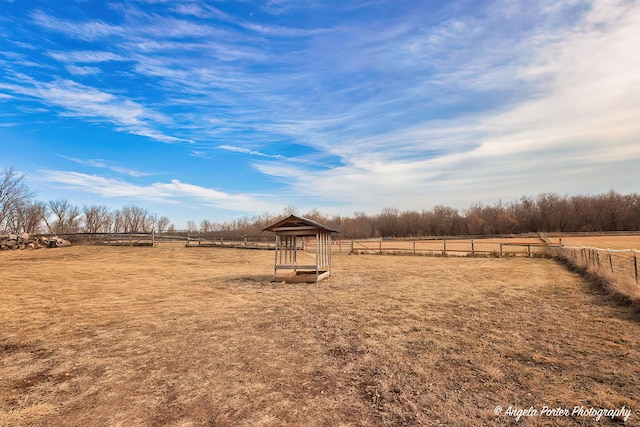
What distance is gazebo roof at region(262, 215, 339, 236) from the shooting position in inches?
547

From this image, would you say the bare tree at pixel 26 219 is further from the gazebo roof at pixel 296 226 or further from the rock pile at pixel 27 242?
the gazebo roof at pixel 296 226

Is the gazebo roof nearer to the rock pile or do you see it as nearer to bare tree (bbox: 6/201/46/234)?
the rock pile

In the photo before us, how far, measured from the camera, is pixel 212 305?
9445 millimetres

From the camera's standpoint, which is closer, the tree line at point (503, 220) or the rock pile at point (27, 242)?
the rock pile at point (27, 242)

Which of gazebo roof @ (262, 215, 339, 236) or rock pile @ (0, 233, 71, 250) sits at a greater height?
gazebo roof @ (262, 215, 339, 236)

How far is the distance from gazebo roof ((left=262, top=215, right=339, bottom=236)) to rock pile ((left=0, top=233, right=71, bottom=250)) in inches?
964

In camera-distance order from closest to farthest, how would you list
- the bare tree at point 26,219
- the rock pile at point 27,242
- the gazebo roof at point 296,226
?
the gazebo roof at point 296,226, the rock pile at point 27,242, the bare tree at point 26,219

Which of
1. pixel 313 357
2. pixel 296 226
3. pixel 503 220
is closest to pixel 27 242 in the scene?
pixel 296 226

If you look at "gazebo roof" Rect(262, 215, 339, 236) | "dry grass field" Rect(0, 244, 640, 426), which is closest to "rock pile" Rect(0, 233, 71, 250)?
"dry grass field" Rect(0, 244, 640, 426)

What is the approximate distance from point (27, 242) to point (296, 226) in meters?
26.6

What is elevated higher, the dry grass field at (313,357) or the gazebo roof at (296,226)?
the gazebo roof at (296,226)

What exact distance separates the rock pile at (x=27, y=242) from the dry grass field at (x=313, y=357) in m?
20.0

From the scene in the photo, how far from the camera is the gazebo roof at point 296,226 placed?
13891 mm

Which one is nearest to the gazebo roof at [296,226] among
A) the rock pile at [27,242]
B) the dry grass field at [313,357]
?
the dry grass field at [313,357]
